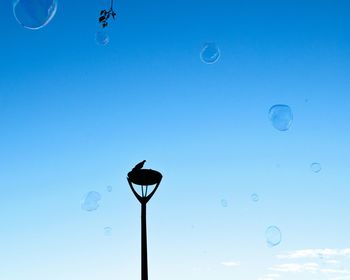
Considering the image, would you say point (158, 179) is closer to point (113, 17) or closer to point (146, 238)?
point (146, 238)

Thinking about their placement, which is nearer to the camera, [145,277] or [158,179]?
[145,277]


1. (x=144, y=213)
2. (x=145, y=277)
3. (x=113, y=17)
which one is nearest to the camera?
(x=113, y=17)

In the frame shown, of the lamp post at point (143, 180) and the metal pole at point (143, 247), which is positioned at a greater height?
the lamp post at point (143, 180)

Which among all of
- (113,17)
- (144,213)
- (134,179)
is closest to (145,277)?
(144,213)

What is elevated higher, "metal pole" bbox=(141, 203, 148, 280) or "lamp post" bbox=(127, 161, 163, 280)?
"lamp post" bbox=(127, 161, 163, 280)

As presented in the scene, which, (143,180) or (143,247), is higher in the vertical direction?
(143,180)

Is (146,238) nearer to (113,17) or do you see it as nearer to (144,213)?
(144,213)

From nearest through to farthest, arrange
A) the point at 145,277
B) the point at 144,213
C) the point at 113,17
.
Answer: the point at 113,17
the point at 145,277
the point at 144,213

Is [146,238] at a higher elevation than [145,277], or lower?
higher

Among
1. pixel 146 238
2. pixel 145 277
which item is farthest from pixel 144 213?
pixel 145 277

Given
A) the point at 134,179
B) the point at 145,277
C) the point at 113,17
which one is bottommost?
the point at 145,277

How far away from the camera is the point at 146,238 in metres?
7.28

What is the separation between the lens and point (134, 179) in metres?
7.66

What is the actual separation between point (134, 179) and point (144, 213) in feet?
2.09
